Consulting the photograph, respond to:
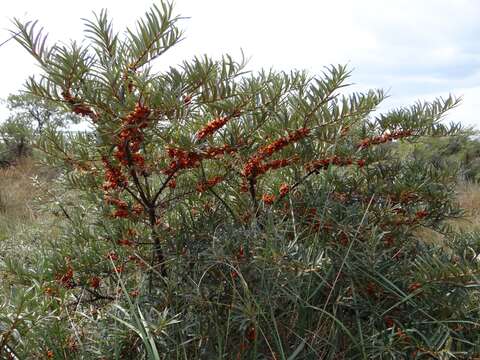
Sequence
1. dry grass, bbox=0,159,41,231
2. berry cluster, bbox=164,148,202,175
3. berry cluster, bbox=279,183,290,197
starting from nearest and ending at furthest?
berry cluster, bbox=164,148,202,175
berry cluster, bbox=279,183,290,197
dry grass, bbox=0,159,41,231

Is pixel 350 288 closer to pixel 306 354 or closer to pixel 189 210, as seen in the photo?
pixel 306 354

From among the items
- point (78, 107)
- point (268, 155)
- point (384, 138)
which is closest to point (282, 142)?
point (268, 155)

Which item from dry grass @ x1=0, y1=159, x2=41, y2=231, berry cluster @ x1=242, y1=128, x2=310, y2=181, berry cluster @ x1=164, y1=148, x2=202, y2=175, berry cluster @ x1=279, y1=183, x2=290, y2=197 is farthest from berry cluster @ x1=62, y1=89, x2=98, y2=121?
dry grass @ x1=0, y1=159, x2=41, y2=231

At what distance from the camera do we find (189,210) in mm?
1188

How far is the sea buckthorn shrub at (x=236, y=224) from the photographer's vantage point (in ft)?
3.00

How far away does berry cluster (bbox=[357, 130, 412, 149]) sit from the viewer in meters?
1.22

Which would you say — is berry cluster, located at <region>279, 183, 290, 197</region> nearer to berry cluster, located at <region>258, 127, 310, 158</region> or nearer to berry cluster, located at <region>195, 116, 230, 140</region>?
berry cluster, located at <region>258, 127, 310, 158</region>

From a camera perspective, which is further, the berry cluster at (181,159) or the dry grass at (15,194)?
the dry grass at (15,194)

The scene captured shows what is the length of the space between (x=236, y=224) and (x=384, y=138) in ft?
1.34

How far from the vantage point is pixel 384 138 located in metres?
1.23

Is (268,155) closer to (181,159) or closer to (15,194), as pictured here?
(181,159)

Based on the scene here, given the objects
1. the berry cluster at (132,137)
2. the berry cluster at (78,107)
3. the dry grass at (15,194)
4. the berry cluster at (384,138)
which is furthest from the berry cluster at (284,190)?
the dry grass at (15,194)

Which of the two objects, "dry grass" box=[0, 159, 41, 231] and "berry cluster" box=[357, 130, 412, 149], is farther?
"dry grass" box=[0, 159, 41, 231]

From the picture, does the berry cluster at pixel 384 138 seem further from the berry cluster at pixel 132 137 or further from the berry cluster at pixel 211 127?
the berry cluster at pixel 132 137
